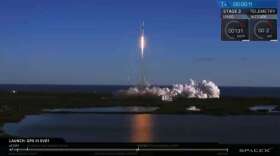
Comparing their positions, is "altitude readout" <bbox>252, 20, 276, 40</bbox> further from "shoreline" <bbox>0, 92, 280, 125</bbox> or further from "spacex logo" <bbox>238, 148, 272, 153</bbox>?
"shoreline" <bbox>0, 92, 280, 125</bbox>

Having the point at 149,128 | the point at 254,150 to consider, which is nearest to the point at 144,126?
the point at 149,128

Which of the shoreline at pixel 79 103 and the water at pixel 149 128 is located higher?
the shoreline at pixel 79 103

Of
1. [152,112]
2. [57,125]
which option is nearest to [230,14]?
[57,125]

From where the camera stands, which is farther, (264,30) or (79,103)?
(79,103)

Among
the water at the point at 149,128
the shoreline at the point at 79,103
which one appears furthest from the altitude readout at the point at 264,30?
the water at the point at 149,128

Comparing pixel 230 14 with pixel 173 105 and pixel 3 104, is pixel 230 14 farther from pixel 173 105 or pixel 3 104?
pixel 173 105

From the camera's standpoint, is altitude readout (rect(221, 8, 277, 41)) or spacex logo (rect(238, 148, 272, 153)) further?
altitude readout (rect(221, 8, 277, 41))

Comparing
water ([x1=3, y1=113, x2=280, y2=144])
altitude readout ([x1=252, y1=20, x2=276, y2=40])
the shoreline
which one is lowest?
water ([x1=3, y1=113, x2=280, y2=144])

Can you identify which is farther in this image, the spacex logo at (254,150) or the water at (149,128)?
the water at (149,128)

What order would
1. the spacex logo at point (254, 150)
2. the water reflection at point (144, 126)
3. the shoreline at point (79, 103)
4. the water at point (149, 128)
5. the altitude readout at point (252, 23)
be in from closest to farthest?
the spacex logo at point (254, 150) < the altitude readout at point (252, 23) < the shoreline at point (79, 103) < the water at point (149, 128) < the water reflection at point (144, 126)

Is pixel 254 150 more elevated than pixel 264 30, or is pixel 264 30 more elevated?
pixel 264 30

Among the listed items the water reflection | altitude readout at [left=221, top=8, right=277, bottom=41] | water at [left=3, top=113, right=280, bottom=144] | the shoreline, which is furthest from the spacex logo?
the water reflection

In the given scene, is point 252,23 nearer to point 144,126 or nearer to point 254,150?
point 254,150

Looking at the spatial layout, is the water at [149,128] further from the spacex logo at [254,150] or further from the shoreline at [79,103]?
the spacex logo at [254,150]
